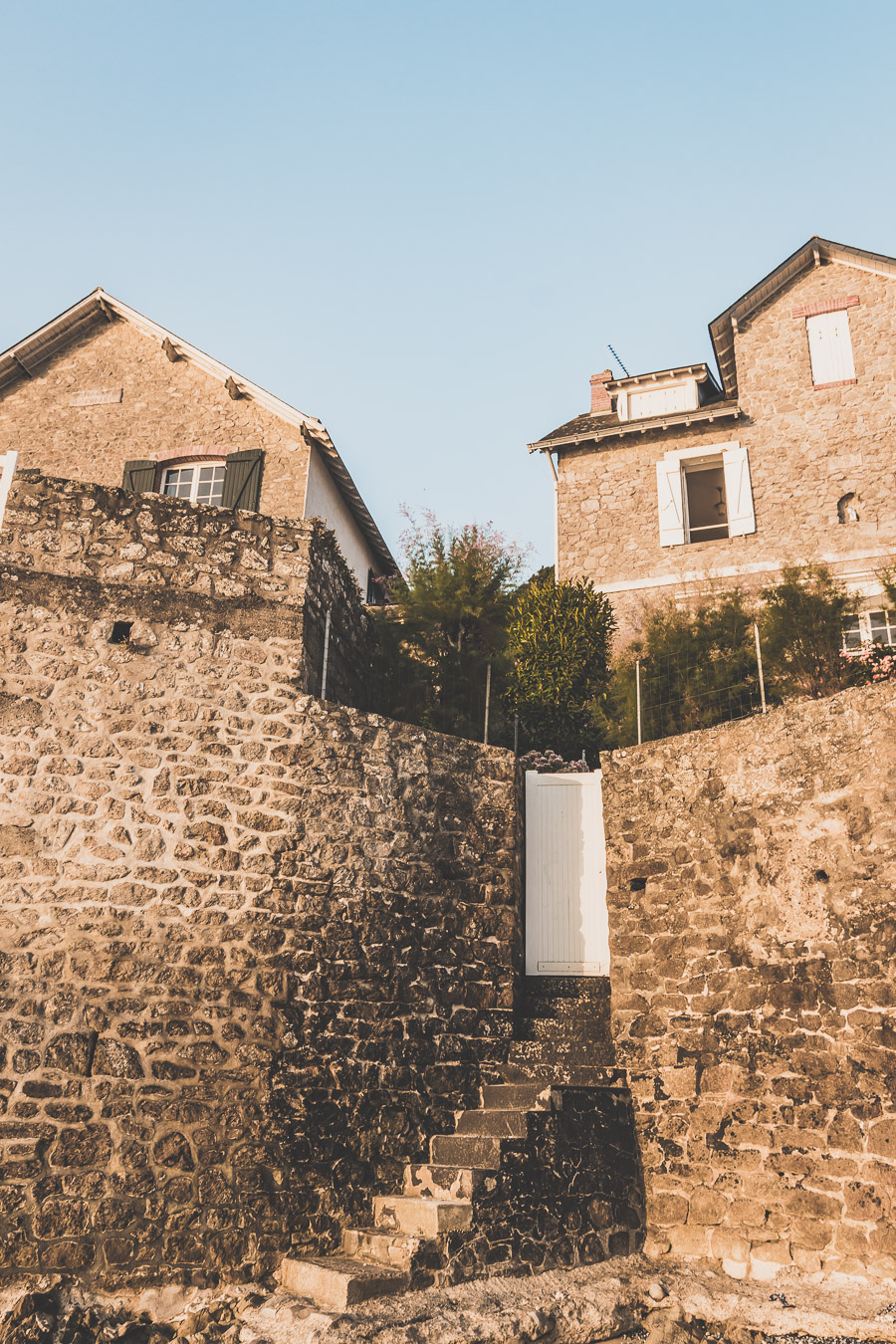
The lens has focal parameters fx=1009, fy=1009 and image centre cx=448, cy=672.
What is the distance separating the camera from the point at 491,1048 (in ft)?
20.8

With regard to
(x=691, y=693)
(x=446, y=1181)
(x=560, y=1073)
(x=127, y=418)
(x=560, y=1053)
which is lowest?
(x=446, y=1181)

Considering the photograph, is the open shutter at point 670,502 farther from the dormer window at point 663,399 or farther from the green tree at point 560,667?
the green tree at point 560,667

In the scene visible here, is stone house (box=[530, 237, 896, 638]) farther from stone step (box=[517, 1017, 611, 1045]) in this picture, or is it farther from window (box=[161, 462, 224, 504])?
stone step (box=[517, 1017, 611, 1045])

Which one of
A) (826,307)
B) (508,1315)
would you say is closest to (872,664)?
(508,1315)

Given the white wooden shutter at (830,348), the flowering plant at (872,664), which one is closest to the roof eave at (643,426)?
the white wooden shutter at (830,348)

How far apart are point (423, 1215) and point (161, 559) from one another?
416cm

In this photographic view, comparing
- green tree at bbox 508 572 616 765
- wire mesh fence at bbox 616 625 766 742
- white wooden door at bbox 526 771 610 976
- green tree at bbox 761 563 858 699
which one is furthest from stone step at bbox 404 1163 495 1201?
green tree at bbox 761 563 858 699

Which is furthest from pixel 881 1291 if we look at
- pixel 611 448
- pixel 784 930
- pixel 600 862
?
pixel 611 448

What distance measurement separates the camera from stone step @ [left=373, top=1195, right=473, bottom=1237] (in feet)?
16.9

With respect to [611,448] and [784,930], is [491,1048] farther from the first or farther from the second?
[611,448]

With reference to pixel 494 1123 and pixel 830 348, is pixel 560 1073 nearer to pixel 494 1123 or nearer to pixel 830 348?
pixel 494 1123

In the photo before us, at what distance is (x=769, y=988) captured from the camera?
5.79 m

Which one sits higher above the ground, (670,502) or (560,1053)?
(670,502)

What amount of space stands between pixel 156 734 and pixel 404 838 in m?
1.69
